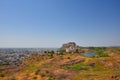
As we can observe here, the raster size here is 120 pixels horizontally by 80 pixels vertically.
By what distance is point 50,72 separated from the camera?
1561 inches

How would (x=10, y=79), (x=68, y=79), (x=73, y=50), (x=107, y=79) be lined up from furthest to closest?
(x=73, y=50), (x=10, y=79), (x=68, y=79), (x=107, y=79)

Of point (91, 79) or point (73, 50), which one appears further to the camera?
point (73, 50)

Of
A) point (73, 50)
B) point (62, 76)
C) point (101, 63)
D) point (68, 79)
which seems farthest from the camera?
point (73, 50)

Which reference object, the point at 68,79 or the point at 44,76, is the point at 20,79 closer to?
the point at 44,76

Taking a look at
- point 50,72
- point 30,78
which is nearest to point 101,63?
point 50,72

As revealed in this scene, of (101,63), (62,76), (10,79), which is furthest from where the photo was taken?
(101,63)

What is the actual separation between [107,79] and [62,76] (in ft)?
33.3

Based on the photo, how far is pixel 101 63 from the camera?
48.9 meters

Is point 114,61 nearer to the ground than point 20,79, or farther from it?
farther from it

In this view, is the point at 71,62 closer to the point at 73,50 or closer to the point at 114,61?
the point at 114,61

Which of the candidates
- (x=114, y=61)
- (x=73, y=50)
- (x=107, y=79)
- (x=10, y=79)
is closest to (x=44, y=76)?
(x=10, y=79)

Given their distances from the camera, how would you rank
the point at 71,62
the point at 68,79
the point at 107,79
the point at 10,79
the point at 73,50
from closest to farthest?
the point at 107,79
the point at 68,79
the point at 10,79
the point at 71,62
the point at 73,50

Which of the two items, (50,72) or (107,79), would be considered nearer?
(107,79)

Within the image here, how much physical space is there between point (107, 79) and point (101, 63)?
19.2 metres
